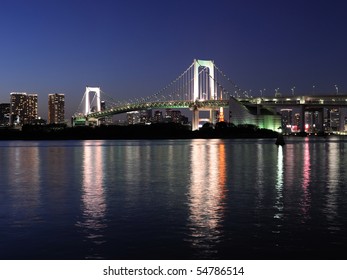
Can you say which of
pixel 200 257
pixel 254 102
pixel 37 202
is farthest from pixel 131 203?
pixel 254 102

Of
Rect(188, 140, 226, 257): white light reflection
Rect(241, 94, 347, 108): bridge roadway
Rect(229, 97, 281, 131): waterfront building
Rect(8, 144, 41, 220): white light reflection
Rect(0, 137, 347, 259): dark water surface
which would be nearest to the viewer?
Rect(0, 137, 347, 259): dark water surface

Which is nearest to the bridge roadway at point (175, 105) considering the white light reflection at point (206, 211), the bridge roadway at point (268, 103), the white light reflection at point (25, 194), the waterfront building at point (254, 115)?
the bridge roadway at point (268, 103)

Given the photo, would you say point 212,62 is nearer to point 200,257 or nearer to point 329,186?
point 329,186

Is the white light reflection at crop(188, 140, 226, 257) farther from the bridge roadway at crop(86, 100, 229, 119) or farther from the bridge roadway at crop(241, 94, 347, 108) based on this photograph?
the bridge roadway at crop(241, 94, 347, 108)

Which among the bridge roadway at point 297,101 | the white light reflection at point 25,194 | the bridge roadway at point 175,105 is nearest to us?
the white light reflection at point 25,194

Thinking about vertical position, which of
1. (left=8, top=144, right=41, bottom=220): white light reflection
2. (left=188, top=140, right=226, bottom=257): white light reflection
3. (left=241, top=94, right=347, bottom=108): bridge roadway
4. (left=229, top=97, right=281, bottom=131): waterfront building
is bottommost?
(left=188, top=140, right=226, bottom=257): white light reflection

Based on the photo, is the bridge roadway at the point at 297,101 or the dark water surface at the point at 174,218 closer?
the dark water surface at the point at 174,218

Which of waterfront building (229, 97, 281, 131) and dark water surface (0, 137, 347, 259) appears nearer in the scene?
dark water surface (0, 137, 347, 259)

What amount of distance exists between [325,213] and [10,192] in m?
8.39

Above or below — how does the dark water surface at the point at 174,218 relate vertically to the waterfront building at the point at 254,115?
below

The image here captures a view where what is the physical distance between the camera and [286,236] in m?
8.39

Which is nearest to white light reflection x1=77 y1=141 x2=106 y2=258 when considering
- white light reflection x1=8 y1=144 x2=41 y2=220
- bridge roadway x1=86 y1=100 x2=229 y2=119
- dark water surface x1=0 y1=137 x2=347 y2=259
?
dark water surface x1=0 y1=137 x2=347 y2=259

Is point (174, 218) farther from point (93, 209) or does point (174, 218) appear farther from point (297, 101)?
point (297, 101)

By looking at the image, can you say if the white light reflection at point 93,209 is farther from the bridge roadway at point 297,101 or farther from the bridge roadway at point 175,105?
the bridge roadway at point 297,101
